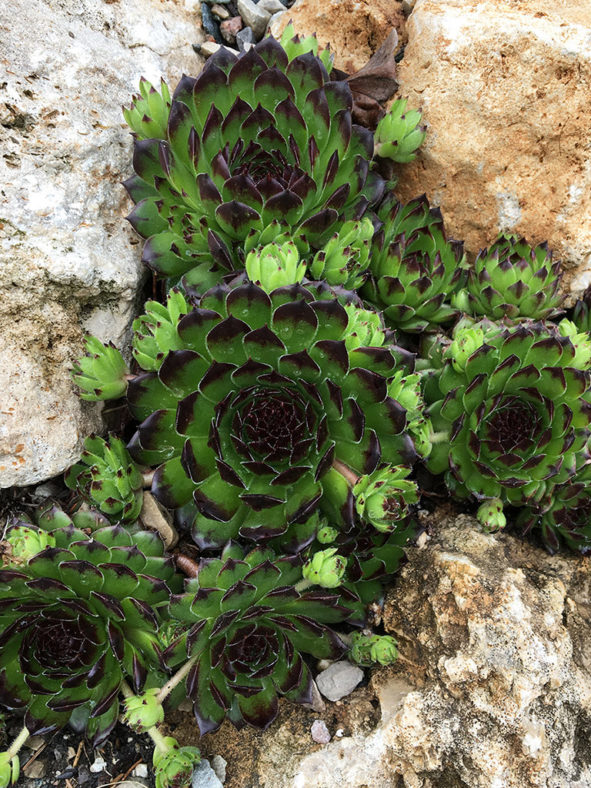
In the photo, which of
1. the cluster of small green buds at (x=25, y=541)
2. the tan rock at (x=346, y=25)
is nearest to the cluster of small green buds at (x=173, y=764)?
the cluster of small green buds at (x=25, y=541)

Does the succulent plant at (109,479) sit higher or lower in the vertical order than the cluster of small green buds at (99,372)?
lower

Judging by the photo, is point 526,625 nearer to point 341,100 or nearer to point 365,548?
point 365,548

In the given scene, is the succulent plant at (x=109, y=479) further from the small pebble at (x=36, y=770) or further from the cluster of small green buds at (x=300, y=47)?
the cluster of small green buds at (x=300, y=47)

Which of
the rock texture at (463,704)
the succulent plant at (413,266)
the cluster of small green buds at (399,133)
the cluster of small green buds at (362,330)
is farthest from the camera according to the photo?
the cluster of small green buds at (399,133)

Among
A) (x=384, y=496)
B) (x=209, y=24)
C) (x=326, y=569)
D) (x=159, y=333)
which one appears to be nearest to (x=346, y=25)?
(x=209, y=24)

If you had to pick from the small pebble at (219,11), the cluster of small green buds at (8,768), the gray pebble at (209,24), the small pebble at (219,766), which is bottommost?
the cluster of small green buds at (8,768)

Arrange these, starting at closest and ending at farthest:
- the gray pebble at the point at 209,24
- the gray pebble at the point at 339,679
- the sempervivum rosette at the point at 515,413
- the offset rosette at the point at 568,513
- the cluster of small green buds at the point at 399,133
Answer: the gray pebble at the point at 339,679, the sempervivum rosette at the point at 515,413, the offset rosette at the point at 568,513, the cluster of small green buds at the point at 399,133, the gray pebble at the point at 209,24

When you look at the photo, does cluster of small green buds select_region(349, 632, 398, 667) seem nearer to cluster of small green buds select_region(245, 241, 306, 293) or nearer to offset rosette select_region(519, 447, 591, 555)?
offset rosette select_region(519, 447, 591, 555)

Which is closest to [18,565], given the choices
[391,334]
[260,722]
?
[260,722]
